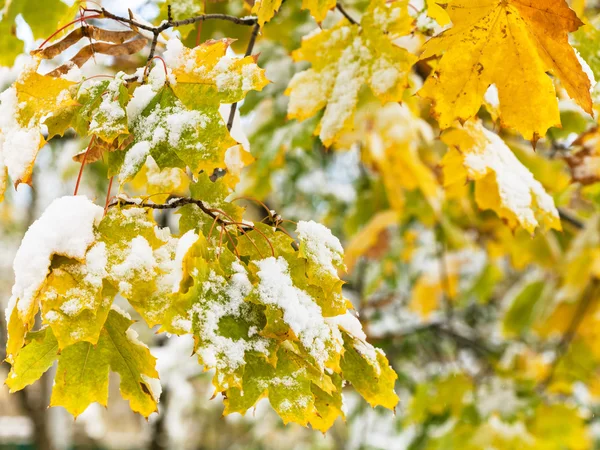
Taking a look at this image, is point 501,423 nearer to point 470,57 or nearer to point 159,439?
point 159,439

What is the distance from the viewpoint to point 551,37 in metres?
0.90

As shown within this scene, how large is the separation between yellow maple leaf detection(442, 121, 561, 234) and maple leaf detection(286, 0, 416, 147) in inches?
6.5

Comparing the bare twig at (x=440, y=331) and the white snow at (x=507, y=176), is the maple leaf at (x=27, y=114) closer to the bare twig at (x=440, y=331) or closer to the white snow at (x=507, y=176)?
the white snow at (x=507, y=176)

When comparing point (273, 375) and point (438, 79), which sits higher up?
point (438, 79)

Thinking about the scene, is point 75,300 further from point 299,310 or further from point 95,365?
point 299,310

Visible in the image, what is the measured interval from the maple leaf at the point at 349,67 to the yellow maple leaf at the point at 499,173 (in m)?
0.17

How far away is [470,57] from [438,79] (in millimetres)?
63

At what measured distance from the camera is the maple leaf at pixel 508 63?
896mm

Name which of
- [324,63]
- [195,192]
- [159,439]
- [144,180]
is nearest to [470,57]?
[324,63]

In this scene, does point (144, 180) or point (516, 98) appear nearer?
point (516, 98)

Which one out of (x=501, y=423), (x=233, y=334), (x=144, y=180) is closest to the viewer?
(x=233, y=334)

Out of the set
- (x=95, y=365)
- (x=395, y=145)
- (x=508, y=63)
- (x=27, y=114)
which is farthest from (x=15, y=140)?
(x=395, y=145)

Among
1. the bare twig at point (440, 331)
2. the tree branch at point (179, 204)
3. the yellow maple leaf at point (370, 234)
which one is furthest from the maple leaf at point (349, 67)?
the bare twig at point (440, 331)

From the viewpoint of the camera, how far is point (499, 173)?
1158 mm
